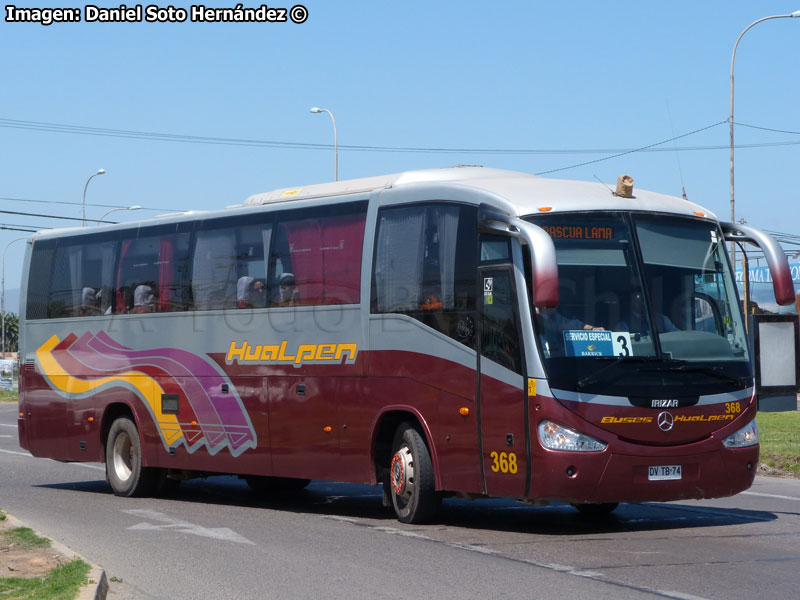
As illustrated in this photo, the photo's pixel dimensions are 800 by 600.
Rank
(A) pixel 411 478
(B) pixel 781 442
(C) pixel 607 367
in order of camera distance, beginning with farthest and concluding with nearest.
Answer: (B) pixel 781 442 → (A) pixel 411 478 → (C) pixel 607 367

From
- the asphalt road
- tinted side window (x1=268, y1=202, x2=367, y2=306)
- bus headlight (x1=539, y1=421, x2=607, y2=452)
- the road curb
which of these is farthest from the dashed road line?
the road curb

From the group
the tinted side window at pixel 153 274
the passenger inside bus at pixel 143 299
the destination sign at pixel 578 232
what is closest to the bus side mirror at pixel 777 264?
the destination sign at pixel 578 232

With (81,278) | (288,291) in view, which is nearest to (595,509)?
(288,291)

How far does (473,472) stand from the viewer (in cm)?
1195

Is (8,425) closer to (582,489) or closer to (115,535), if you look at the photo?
→ (115,535)

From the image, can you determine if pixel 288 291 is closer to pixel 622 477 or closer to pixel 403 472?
pixel 403 472

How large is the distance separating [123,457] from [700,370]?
880cm

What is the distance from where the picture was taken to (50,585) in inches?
339

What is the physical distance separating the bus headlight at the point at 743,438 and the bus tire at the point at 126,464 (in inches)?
327

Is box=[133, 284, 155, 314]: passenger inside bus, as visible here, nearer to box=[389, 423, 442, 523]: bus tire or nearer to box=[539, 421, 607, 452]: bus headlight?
box=[389, 423, 442, 523]: bus tire

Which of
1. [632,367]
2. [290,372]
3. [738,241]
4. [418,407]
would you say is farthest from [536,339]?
[290,372]

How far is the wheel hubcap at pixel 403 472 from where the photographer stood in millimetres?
12734

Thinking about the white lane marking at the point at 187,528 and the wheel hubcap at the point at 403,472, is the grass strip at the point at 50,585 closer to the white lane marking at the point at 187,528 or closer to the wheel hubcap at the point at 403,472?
the white lane marking at the point at 187,528

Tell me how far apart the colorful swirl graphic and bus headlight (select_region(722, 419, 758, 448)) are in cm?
577
